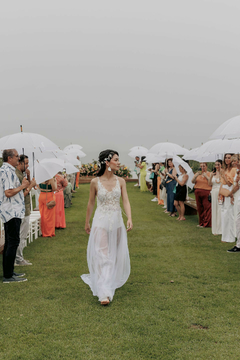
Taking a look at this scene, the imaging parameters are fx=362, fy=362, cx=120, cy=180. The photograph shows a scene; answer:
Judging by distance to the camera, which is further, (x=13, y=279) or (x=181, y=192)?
(x=181, y=192)

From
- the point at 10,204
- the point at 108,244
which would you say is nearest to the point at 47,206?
the point at 10,204

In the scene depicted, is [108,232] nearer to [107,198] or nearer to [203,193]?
[107,198]

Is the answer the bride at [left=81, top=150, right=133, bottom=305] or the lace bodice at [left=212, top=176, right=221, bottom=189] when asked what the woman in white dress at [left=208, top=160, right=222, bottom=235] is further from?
the bride at [left=81, top=150, right=133, bottom=305]

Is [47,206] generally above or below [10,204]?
below

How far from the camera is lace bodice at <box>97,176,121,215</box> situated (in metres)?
5.03

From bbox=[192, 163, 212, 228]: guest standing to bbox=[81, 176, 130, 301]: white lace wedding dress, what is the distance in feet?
17.4

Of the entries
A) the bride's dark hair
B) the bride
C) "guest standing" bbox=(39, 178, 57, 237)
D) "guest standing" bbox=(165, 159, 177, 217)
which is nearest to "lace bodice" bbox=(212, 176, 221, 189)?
"guest standing" bbox=(165, 159, 177, 217)

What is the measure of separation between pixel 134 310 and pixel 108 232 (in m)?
1.09

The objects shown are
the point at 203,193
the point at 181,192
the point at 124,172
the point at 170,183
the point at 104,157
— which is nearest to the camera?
the point at 104,157

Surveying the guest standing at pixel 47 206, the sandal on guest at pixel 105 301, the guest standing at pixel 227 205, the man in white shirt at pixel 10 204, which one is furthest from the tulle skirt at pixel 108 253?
the guest standing at pixel 47 206

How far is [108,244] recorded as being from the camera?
5.05 m

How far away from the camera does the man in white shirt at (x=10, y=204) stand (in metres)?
5.36

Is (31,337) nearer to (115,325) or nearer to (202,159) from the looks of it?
(115,325)

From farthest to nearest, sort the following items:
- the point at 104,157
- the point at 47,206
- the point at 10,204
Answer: the point at 47,206 → the point at 10,204 → the point at 104,157
